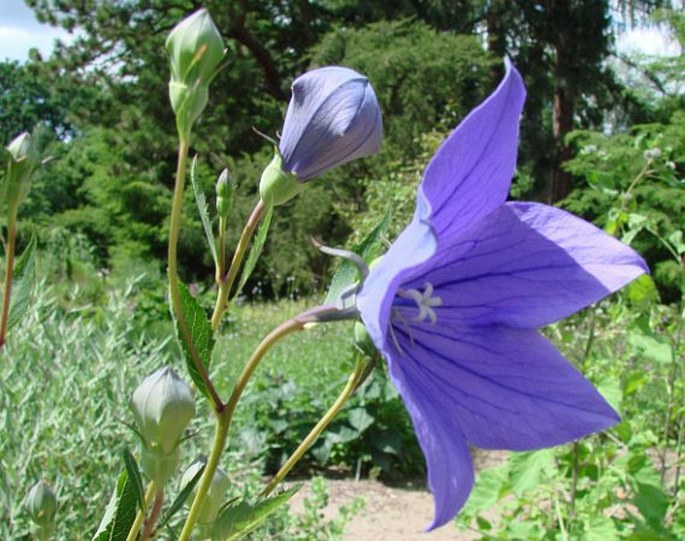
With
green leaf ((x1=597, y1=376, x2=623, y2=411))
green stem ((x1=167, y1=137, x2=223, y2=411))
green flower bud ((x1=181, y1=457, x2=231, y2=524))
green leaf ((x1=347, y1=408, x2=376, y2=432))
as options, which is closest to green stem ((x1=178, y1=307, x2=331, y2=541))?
green stem ((x1=167, y1=137, x2=223, y2=411))

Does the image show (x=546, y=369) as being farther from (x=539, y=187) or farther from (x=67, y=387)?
(x=539, y=187)

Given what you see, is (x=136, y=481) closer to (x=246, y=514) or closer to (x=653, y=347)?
(x=246, y=514)

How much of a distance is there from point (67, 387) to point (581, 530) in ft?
4.35

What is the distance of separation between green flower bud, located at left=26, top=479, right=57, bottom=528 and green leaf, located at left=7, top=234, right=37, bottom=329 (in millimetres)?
165

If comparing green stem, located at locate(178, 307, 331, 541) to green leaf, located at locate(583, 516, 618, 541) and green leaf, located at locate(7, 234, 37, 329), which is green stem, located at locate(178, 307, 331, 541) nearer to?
green leaf, located at locate(7, 234, 37, 329)

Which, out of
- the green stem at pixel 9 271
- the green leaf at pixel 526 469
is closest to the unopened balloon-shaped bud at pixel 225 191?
the green stem at pixel 9 271

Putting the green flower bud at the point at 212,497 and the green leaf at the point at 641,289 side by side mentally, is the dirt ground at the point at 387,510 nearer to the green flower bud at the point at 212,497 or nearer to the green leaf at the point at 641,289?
the green leaf at the point at 641,289

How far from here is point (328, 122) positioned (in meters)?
0.68

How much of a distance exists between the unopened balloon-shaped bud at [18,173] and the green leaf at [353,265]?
27 cm

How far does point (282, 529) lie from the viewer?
2.56 meters

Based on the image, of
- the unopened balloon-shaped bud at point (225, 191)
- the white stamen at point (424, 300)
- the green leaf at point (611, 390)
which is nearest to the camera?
the white stamen at point (424, 300)

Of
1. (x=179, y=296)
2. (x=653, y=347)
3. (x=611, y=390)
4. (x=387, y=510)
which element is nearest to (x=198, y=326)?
(x=179, y=296)

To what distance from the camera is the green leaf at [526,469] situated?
1.90 m

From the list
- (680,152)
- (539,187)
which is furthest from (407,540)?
(539,187)
